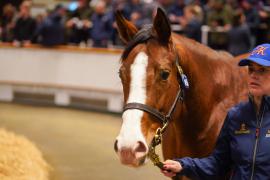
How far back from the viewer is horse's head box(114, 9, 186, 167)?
2457mm

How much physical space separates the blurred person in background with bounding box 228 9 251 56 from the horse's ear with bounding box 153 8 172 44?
6.88m

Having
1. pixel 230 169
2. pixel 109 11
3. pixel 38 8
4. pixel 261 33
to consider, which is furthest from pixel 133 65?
pixel 38 8

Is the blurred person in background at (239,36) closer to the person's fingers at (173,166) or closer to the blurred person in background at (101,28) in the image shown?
the blurred person in background at (101,28)

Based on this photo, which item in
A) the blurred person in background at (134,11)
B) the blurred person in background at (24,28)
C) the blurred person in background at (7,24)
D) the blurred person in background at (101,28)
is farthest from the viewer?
the blurred person in background at (7,24)

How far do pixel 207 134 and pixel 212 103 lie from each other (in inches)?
8.6

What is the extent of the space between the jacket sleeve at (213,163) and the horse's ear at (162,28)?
1.97 feet

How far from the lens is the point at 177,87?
2861 mm

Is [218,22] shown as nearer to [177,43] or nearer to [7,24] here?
[7,24]

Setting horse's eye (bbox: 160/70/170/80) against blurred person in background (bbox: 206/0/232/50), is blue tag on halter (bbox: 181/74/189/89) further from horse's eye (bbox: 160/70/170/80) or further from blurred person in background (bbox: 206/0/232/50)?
blurred person in background (bbox: 206/0/232/50)

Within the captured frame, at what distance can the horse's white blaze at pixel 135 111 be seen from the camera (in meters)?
2.43

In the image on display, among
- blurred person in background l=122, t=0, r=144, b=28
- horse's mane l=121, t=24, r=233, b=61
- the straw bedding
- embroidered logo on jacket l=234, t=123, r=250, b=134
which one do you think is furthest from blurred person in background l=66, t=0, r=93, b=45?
embroidered logo on jacket l=234, t=123, r=250, b=134

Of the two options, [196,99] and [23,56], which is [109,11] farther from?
[196,99]

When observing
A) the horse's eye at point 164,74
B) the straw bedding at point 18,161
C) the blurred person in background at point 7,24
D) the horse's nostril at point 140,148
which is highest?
the horse's eye at point 164,74

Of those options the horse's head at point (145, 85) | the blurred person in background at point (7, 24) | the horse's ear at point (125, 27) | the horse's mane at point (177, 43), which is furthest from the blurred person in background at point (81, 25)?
the horse's head at point (145, 85)
